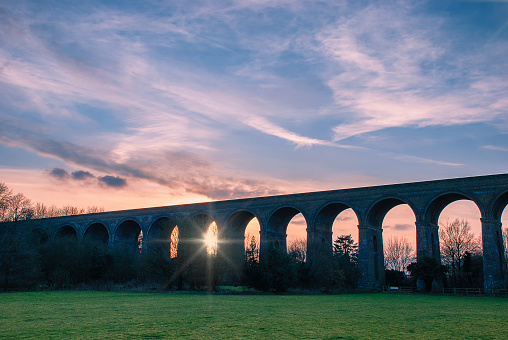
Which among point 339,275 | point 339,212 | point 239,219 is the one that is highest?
point 339,212

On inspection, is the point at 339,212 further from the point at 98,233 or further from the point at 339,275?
the point at 98,233

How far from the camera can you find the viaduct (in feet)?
104

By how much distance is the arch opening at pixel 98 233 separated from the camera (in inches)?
2254

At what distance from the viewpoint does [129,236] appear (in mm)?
55719

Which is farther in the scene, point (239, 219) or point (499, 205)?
point (239, 219)

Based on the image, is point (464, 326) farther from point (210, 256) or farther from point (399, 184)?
point (399, 184)

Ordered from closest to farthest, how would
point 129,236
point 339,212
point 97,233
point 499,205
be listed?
1. point 499,205
2. point 339,212
3. point 129,236
4. point 97,233

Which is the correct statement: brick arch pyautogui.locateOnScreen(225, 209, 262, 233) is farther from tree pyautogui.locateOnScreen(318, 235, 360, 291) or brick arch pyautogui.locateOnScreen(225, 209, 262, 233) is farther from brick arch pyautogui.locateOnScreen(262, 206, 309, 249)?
tree pyautogui.locateOnScreen(318, 235, 360, 291)

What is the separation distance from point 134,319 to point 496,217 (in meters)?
30.5

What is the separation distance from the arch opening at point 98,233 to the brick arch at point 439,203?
4117cm

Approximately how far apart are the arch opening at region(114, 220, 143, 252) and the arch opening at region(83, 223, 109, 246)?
3520 mm

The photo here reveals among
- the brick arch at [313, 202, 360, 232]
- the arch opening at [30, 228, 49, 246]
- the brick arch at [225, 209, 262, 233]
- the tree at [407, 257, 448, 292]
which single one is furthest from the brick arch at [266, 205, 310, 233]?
the arch opening at [30, 228, 49, 246]

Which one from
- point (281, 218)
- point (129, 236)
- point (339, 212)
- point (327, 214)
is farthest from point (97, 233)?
point (339, 212)

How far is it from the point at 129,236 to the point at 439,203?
38564mm
